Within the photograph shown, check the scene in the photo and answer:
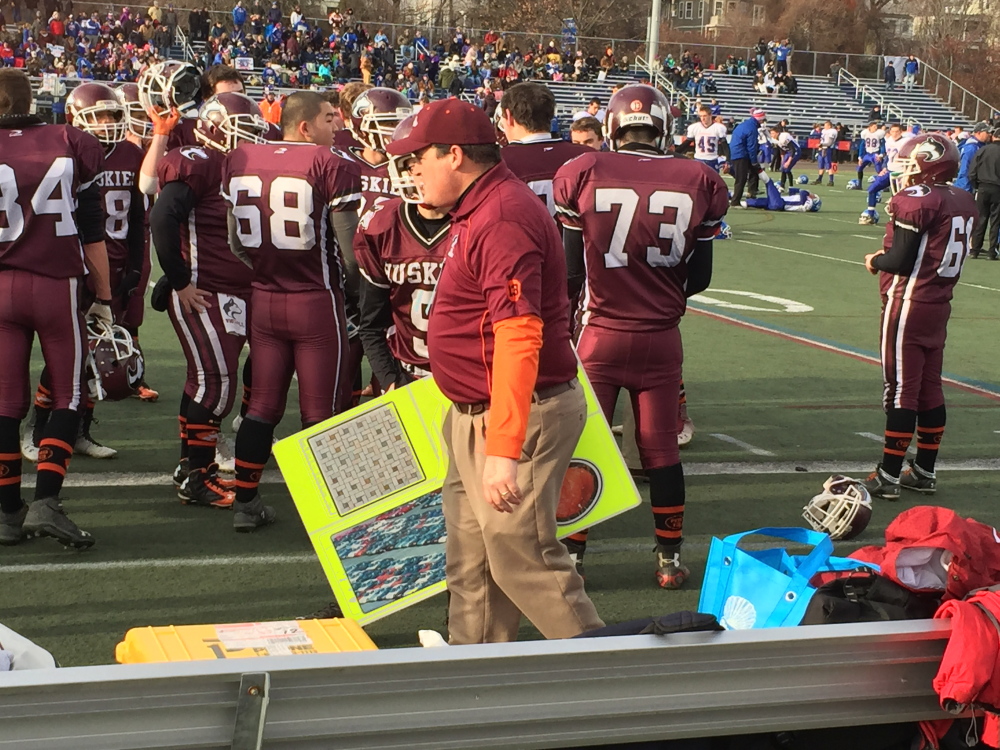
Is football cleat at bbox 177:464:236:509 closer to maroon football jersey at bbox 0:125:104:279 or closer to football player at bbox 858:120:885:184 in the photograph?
maroon football jersey at bbox 0:125:104:279

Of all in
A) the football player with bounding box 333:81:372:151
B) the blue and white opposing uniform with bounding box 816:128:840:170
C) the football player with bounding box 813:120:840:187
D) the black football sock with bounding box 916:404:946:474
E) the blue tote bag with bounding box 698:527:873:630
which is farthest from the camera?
the blue and white opposing uniform with bounding box 816:128:840:170

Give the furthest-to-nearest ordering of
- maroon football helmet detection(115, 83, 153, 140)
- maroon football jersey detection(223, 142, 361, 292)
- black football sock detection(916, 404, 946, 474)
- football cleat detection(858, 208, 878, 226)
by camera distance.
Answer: football cleat detection(858, 208, 878, 226), maroon football helmet detection(115, 83, 153, 140), black football sock detection(916, 404, 946, 474), maroon football jersey detection(223, 142, 361, 292)

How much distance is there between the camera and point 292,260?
5359 mm

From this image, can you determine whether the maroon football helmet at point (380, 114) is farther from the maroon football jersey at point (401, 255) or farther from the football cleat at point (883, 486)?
the football cleat at point (883, 486)

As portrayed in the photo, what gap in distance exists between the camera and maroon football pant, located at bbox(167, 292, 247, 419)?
232 inches

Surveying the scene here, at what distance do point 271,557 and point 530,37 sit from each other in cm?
4417

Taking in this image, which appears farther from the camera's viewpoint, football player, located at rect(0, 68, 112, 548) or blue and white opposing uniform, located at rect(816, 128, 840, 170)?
blue and white opposing uniform, located at rect(816, 128, 840, 170)

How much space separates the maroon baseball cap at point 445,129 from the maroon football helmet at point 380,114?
7.99ft

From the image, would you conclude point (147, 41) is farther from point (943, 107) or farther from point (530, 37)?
point (943, 107)

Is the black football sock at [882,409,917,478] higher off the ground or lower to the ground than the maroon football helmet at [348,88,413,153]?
lower

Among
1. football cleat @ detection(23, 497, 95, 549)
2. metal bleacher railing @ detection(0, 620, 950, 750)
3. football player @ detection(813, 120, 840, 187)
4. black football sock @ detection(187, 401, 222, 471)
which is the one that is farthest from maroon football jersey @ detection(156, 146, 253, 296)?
football player @ detection(813, 120, 840, 187)

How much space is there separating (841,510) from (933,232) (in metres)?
1.69

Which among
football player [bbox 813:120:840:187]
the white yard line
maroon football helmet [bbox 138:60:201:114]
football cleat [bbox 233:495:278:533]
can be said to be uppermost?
maroon football helmet [bbox 138:60:201:114]

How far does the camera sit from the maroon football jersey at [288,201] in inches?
206
